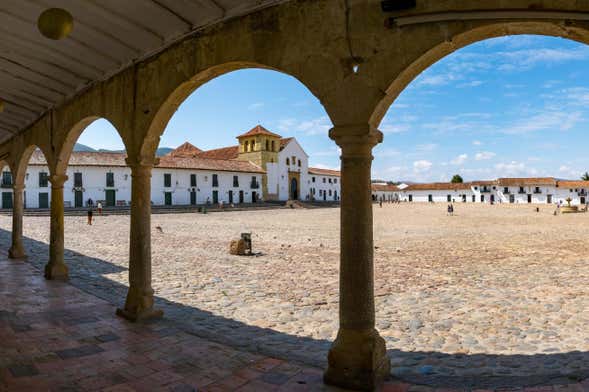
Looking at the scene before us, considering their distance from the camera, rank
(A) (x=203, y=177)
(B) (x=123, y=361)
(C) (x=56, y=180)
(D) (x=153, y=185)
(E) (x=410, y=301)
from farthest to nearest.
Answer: (A) (x=203, y=177)
(D) (x=153, y=185)
(C) (x=56, y=180)
(E) (x=410, y=301)
(B) (x=123, y=361)

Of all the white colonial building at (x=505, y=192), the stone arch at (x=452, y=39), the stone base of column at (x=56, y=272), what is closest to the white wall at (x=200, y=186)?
the stone base of column at (x=56, y=272)

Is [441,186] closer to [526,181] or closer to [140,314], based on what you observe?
[526,181]

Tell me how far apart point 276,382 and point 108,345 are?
2062 mm

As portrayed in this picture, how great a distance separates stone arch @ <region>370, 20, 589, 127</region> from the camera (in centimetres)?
277

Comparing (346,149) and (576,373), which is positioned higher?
(346,149)

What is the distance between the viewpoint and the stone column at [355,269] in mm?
3395

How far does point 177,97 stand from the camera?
4.94m

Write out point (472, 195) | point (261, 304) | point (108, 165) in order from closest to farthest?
1. point (261, 304)
2. point (108, 165)
3. point (472, 195)

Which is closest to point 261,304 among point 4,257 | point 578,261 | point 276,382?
point 276,382

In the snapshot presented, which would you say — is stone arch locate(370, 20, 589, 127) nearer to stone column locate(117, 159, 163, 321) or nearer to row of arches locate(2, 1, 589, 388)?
row of arches locate(2, 1, 589, 388)

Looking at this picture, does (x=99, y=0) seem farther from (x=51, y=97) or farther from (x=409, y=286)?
(x=409, y=286)

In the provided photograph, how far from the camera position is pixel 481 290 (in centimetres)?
774

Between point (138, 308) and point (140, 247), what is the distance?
79cm

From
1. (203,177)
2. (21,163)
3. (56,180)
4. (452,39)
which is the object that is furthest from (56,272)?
(203,177)
